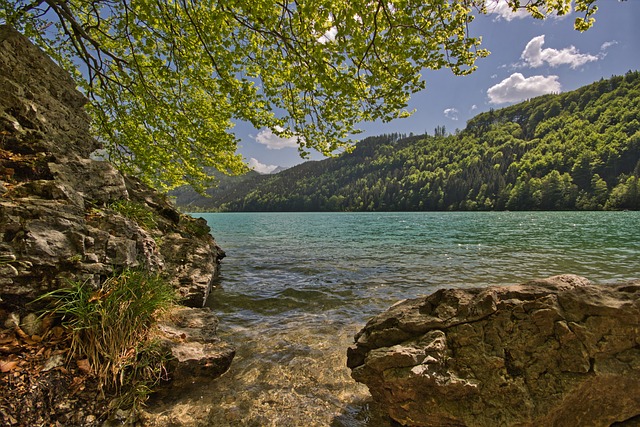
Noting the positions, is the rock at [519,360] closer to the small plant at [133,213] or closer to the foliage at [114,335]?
the foliage at [114,335]

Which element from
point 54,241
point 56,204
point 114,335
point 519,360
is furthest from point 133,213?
point 519,360

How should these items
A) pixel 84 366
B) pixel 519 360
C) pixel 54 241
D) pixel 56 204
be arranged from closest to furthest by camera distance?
pixel 519 360 < pixel 84 366 < pixel 54 241 < pixel 56 204

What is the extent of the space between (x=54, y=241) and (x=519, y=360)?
21.2 feet

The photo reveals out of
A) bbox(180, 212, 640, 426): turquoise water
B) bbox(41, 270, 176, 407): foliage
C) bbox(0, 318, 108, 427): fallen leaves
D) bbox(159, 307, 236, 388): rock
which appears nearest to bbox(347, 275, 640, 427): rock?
bbox(180, 212, 640, 426): turquoise water

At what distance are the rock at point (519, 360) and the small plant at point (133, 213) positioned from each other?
644cm

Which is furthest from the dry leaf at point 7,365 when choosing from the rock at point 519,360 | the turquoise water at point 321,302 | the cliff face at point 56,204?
the rock at point 519,360

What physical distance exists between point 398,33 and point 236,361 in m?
8.09

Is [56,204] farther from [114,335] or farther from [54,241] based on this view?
[114,335]

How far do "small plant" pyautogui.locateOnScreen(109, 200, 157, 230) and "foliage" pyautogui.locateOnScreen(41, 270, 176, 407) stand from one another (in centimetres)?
274

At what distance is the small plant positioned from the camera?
6486 millimetres

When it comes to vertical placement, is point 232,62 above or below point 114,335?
above

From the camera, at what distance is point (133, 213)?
7367 mm

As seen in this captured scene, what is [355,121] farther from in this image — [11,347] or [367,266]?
[11,347]

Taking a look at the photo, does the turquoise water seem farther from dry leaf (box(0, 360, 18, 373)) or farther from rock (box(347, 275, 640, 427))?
dry leaf (box(0, 360, 18, 373))
